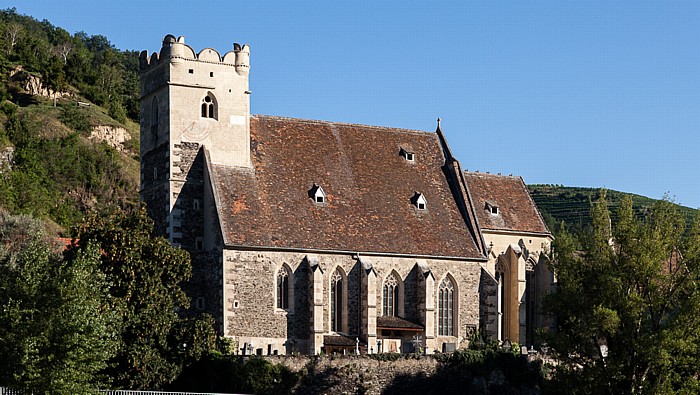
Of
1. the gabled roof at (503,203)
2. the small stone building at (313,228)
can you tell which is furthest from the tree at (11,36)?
the gabled roof at (503,203)

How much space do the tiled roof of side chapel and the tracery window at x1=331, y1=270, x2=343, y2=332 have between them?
5.38 ft

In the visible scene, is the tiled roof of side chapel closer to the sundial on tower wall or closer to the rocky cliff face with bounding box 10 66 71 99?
the sundial on tower wall

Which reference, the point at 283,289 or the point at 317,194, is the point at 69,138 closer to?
the point at 317,194

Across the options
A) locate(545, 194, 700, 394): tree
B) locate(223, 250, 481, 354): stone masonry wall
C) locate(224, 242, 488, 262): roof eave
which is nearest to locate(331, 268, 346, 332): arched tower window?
locate(223, 250, 481, 354): stone masonry wall

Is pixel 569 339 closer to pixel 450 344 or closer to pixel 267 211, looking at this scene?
pixel 450 344

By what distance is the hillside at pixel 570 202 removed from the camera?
13812 cm

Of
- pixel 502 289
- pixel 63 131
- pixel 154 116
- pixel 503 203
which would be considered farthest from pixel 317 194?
pixel 63 131

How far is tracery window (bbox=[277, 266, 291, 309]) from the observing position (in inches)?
2488

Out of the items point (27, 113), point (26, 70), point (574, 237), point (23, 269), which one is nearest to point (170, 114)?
point (23, 269)

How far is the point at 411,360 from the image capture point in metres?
60.0

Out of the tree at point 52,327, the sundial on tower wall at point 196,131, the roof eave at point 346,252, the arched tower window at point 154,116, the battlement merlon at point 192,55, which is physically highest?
the battlement merlon at point 192,55

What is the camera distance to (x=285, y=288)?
63406 mm

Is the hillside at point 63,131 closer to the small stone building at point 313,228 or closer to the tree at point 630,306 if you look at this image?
the small stone building at point 313,228

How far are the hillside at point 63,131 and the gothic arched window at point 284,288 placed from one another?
33.8 m
